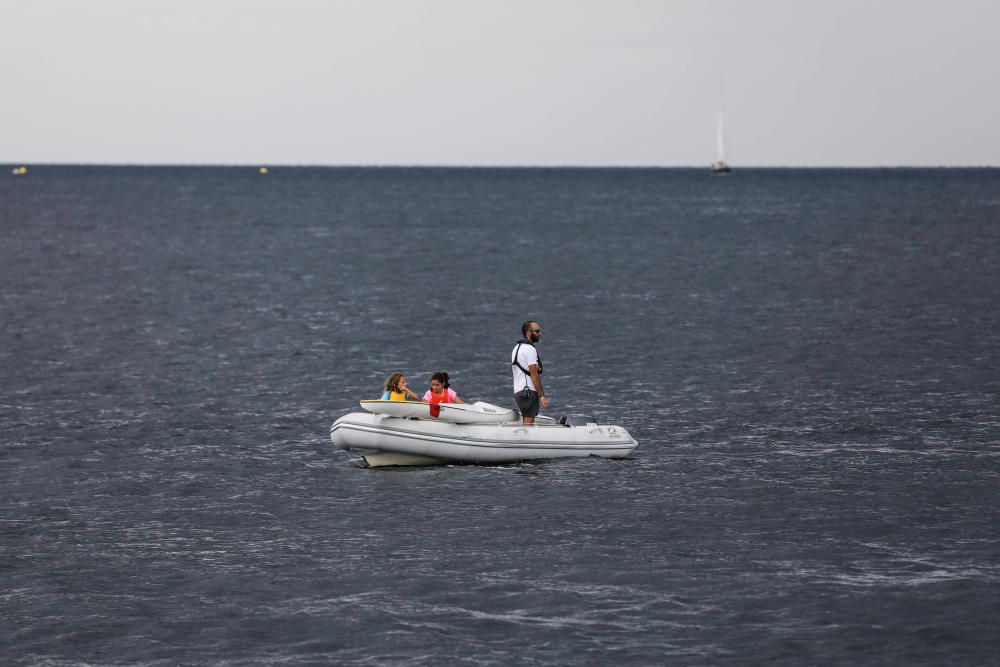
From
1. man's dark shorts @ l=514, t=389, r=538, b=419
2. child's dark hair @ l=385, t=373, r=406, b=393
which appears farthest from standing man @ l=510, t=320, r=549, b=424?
child's dark hair @ l=385, t=373, r=406, b=393

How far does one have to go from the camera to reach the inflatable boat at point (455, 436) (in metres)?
25.6

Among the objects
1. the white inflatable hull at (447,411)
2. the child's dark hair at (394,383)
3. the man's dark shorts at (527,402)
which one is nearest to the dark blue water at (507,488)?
the white inflatable hull at (447,411)

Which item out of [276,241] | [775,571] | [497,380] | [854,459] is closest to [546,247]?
[276,241]

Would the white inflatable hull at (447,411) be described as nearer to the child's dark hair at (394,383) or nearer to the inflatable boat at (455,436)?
the inflatable boat at (455,436)

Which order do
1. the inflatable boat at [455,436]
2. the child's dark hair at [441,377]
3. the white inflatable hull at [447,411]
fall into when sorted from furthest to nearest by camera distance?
the child's dark hair at [441,377], the inflatable boat at [455,436], the white inflatable hull at [447,411]

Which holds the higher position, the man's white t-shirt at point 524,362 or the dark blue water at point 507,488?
the man's white t-shirt at point 524,362

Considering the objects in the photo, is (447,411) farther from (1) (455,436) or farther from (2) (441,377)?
(2) (441,377)

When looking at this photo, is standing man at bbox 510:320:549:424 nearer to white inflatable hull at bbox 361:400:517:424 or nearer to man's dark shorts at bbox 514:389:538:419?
man's dark shorts at bbox 514:389:538:419

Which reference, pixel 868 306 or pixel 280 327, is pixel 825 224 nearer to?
pixel 868 306

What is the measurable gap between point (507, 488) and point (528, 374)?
2.69 m

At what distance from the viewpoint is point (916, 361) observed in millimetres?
39844

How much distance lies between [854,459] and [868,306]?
100ft

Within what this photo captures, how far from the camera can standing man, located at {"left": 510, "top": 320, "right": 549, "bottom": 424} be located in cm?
2600

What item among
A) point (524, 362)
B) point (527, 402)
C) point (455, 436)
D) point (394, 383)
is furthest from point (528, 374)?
point (394, 383)
